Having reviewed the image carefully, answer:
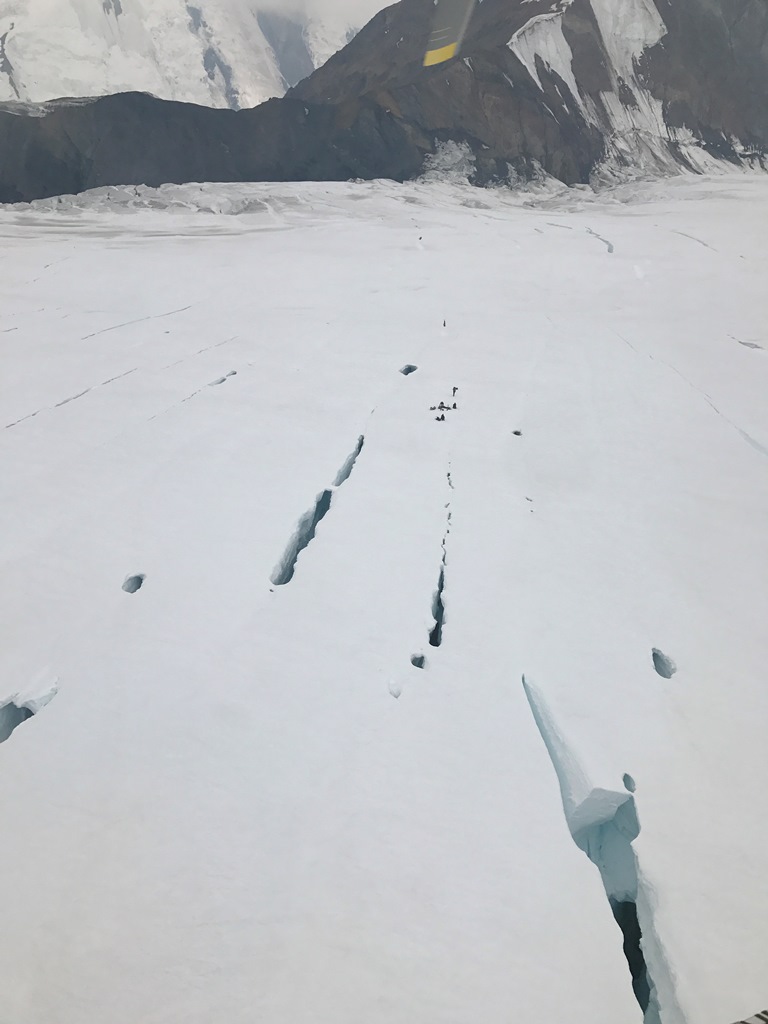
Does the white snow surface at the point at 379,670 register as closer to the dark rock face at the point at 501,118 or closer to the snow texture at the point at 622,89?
the dark rock face at the point at 501,118

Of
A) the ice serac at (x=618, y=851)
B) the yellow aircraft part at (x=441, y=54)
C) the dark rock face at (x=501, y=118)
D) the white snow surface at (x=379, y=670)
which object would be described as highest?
the yellow aircraft part at (x=441, y=54)

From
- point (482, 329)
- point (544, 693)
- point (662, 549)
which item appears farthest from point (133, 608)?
point (482, 329)

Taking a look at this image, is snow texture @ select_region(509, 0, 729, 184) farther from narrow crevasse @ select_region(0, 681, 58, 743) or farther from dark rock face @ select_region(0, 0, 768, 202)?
narrow crevasse @ select_region(0, 681, 58, 743)

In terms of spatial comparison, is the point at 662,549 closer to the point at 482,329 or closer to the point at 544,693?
the point at 544,693

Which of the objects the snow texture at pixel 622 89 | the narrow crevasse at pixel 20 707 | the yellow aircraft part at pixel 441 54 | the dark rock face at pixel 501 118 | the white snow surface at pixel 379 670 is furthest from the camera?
the yellow aircraft part at pixel 441 54

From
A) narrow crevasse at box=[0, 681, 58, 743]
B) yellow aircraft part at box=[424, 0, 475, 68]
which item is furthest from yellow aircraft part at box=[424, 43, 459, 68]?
narrow crevasse at box=[0, 681, 58, 743]

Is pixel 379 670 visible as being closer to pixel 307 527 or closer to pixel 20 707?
pixel 307 527

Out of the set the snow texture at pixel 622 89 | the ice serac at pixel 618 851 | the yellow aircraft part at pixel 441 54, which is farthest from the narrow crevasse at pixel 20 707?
the yellow aircraft part at pixel 441 54

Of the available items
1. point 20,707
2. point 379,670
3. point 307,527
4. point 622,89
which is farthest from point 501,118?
point 20,707
